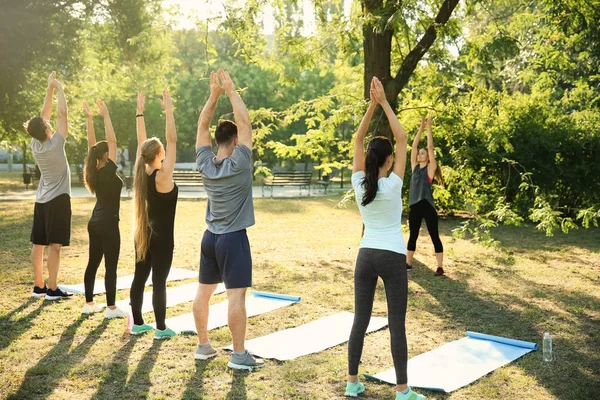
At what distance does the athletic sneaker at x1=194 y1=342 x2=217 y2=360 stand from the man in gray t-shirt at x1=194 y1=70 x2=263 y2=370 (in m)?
0.37

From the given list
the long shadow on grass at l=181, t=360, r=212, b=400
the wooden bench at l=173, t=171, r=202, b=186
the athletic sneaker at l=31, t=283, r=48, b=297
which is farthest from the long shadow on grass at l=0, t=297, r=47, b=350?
the wooden bench at l=173, t=171, r=202, b=186

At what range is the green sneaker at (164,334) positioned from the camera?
21.2 ft

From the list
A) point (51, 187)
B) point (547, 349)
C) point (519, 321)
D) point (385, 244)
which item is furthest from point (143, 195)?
point (519, 321)

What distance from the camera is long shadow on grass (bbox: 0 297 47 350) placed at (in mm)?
6422

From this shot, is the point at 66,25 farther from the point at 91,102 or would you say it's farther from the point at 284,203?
the point at 284,203

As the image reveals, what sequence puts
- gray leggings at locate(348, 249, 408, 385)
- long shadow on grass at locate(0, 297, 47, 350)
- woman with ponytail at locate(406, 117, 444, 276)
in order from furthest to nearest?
1. woman with ponytail at locate(406, 117, 444, 276)
2. long shadow on grass at locate(0, 297, 47, 350)
3. gray leggings at locate(348, 249, 408, 385)

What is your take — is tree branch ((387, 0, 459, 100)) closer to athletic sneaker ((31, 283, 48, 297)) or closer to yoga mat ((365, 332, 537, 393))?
yoga mat ((365, 332, 537, 393))

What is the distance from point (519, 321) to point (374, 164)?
3.71 metres

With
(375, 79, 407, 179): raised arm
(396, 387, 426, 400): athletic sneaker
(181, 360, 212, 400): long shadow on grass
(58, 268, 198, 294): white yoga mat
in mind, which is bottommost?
(58, 268, 198, 294): white yoga mat

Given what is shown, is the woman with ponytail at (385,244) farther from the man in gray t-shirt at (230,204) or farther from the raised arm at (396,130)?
the man in gray t-shirt at (230,204)

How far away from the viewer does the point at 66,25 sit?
2183cm

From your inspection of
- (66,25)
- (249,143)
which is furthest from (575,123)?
(66,25)

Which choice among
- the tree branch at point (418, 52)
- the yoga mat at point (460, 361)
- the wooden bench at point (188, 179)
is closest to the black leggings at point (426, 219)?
the tree branch at point (418, 52)

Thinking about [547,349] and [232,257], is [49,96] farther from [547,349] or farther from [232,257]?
[547,349]
